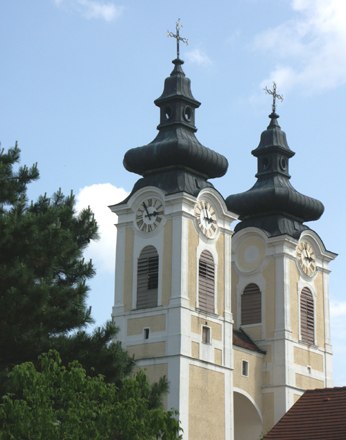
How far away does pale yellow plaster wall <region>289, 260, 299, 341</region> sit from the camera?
45750mm

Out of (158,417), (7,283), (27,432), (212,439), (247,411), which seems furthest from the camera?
(247,411)

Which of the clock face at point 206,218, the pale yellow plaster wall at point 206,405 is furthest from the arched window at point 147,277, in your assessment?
the pale yellow plaster wall at point 206,405

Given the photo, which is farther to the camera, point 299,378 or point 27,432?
point 299,378

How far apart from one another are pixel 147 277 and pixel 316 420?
11450mm

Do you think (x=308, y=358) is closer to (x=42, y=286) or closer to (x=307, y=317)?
(x=307, y=317)

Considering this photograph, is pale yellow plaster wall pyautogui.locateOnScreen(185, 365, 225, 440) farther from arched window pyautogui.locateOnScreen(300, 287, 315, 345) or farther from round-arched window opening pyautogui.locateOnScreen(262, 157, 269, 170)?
round-arched window opening pyautogui.locateOnScreen(262, 157, 269, 170)

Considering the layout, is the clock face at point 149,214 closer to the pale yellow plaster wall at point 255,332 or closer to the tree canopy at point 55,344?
the pale yellow plaster wall at point 255,332

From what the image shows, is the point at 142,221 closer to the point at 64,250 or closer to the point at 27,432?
the point at 64,250

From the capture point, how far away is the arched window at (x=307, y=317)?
4647 cm

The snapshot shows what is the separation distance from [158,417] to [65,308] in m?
3.34

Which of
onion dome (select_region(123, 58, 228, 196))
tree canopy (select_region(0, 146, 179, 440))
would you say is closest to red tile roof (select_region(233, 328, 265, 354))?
onion dome (select_region(123, 58, 228, 196))

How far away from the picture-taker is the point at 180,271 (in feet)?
135

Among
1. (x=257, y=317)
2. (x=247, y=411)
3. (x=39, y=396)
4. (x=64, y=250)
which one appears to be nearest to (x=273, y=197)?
(x=257, y=317)

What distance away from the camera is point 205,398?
40625mm
